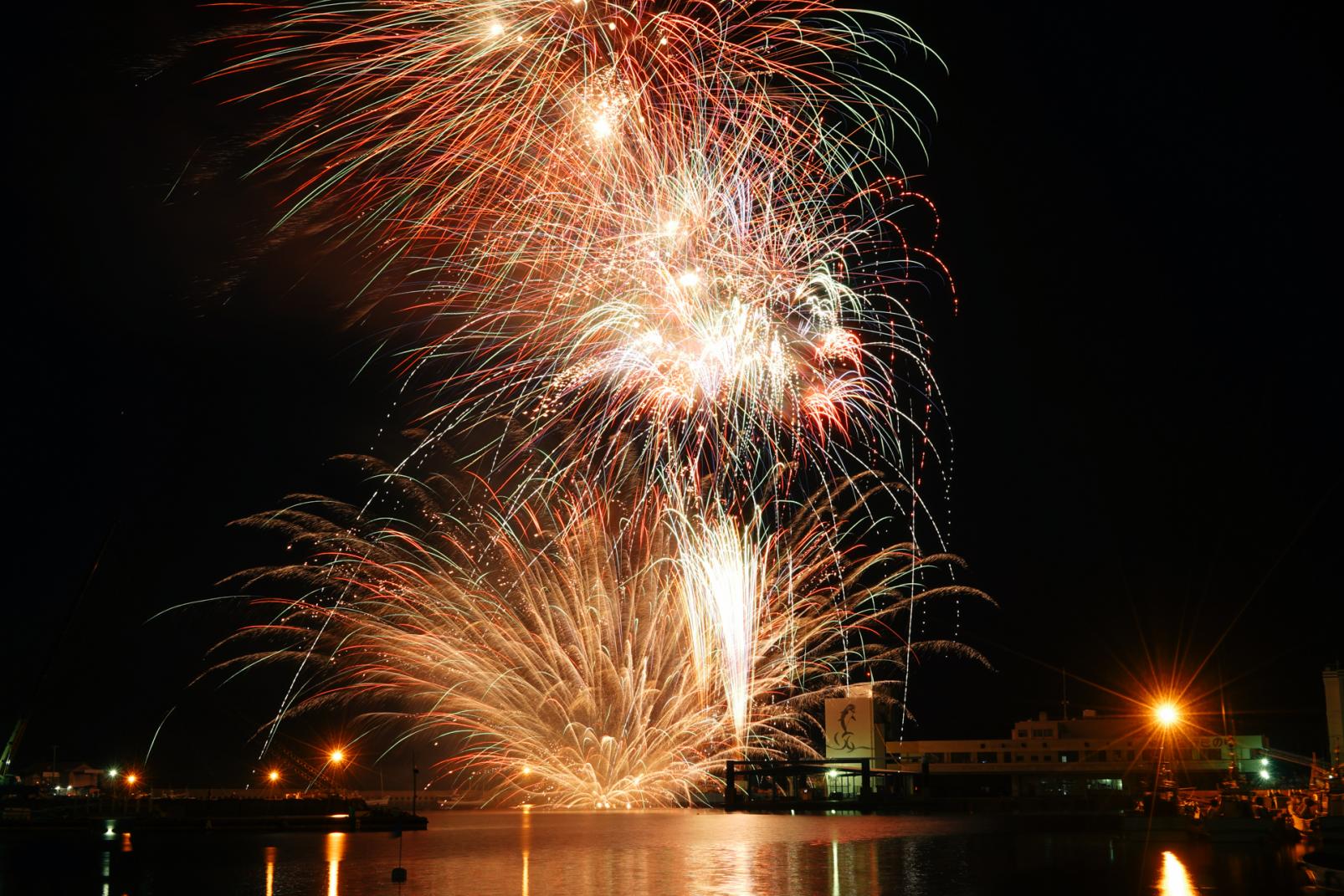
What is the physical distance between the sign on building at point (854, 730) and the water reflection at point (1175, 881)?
46.6 meters

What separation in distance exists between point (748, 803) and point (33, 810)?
3737 centimetres

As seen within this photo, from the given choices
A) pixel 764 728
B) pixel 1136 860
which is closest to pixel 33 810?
pixel 764 728

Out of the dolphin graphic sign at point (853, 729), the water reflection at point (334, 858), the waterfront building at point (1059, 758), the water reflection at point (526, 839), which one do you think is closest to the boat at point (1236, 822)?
the water reflection at point (526, 839)

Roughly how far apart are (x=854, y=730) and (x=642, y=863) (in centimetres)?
5185

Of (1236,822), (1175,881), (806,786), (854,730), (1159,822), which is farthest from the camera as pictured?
(806,786)

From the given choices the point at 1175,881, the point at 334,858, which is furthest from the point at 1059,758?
the point at 334,858

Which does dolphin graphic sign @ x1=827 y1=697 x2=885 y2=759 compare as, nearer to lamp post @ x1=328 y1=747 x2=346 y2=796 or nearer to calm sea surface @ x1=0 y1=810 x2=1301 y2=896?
calm sea surface @ x1=0 y1=810 x2=1301 y2=896

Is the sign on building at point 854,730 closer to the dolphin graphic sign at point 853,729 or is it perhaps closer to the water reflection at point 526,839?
the dolphin graphic sign at point 853,729

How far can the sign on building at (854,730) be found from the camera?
79875 mm

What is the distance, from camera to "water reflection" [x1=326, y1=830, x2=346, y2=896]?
25.6 metres

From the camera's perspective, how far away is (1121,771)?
85.1m

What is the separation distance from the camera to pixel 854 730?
263ft

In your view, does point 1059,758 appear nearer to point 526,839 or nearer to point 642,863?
point 526,839

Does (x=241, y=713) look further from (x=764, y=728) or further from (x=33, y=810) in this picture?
(x=764, y=728)
